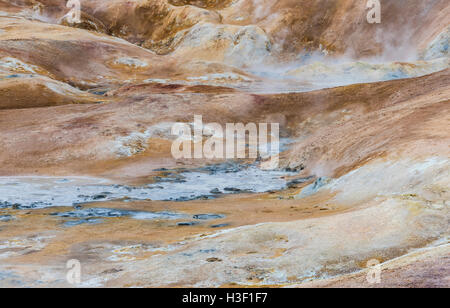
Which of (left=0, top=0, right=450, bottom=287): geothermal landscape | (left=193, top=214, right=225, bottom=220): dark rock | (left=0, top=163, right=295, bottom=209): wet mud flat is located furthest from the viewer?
(left=0, top=163, right=295, bottom=209): wet mud flat

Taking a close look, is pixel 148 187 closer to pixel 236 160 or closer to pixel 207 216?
pixel 207 216

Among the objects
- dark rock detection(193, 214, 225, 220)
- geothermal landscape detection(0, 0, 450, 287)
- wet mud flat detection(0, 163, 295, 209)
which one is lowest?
wet mud flat detection(0, 163, 295, 209)

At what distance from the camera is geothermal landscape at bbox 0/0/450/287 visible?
1070cm

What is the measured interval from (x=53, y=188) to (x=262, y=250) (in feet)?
48.8

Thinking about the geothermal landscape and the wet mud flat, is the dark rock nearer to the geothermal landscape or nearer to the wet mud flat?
the geothermal landscape

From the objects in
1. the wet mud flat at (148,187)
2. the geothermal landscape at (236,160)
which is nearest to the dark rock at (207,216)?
the geothermal landscape at (236,160)

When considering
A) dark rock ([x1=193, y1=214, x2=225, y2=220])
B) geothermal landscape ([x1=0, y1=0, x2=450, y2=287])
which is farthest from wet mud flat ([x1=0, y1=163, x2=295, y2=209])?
dark rock ([x1=193, y1=214, x2=225, y2=220])

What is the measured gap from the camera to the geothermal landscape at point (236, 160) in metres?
10.7

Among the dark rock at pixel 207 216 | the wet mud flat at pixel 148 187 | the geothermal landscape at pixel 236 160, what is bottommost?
the wet mud flat at pixel 148 187

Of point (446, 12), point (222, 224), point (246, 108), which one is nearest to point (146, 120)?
point (246, 108)

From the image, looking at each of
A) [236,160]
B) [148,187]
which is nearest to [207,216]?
[148,187]

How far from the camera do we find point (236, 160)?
3106 centimetres

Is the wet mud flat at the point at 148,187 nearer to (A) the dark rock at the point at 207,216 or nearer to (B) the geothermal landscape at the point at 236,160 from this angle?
(B) the geothermal landscape at the point at 236,160

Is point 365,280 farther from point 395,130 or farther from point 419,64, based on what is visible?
point 419,64
